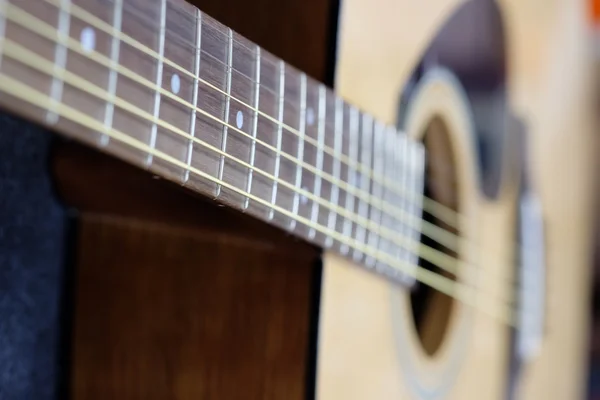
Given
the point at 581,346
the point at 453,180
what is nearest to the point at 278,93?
the point at 453,180

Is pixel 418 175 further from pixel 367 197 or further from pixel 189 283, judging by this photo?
pixel 189 283

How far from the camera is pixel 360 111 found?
490 millimetres

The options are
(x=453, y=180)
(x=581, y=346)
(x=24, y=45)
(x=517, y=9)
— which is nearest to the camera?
(x=24, y=45)

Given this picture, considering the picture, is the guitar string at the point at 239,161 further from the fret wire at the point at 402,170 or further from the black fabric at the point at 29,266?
the black fabric at the point at 29,266

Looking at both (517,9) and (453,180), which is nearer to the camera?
(453,180)

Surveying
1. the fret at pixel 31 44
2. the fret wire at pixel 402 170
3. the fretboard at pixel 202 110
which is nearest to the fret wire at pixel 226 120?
the fretboard at pixel 202 110

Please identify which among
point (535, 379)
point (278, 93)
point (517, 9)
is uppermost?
point (517, 9)

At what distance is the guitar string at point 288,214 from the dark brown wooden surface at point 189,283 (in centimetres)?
6

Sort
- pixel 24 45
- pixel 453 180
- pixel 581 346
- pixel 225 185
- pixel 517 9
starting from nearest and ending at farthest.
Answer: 1. pixel 24 45
2. pixel 225 185
3. pixel 453 180
4. pixel 517 9
5. pixel 581 346

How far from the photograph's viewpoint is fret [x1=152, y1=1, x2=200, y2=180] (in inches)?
12.4

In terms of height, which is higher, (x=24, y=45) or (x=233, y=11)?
(x=233, y=11)

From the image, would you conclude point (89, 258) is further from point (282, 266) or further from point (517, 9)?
point (517, 9)

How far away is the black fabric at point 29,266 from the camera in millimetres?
471

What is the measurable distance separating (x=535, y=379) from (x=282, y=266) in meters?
0.53
